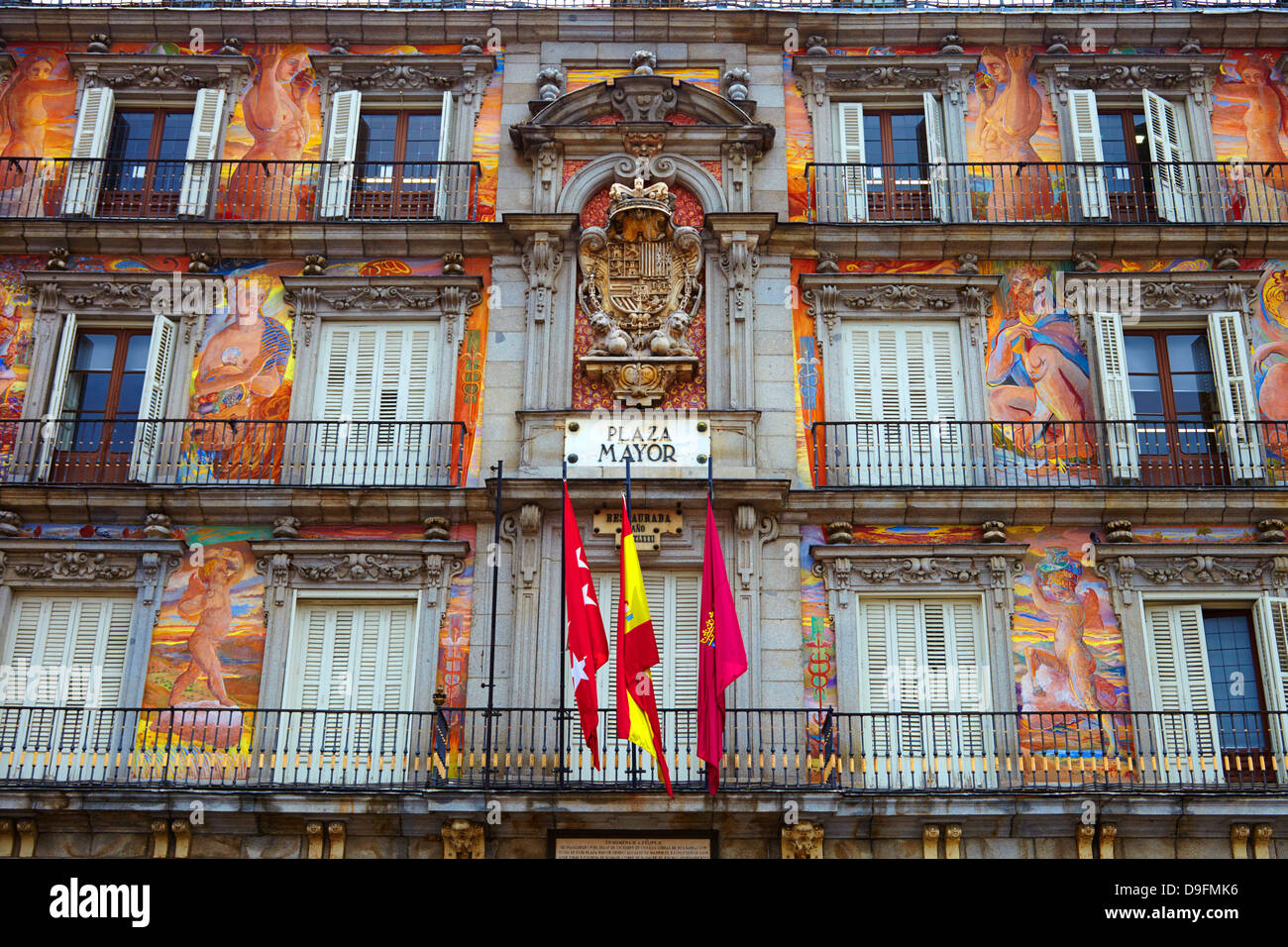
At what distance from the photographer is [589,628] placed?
53.5ft

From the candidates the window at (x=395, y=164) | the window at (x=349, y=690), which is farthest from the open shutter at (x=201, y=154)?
the window at (x=349, y=690)

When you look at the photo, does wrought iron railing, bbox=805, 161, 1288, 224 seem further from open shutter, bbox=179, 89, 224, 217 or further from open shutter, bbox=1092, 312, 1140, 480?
open shutter, bbox=179, 89, 224, 217

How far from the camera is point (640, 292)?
1948 cm

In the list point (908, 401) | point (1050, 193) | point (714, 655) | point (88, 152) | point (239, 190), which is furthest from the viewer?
point (88, 152)

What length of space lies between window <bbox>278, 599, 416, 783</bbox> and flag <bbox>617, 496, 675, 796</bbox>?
2.70 meters

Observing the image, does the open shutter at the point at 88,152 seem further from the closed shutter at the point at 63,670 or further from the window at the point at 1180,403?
the window at the point at 1180,403

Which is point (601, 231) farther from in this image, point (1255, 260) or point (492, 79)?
point (1255, 260)

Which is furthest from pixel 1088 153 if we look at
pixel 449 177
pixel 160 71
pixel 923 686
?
pixel 160 71

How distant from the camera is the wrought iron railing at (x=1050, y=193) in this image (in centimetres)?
2002

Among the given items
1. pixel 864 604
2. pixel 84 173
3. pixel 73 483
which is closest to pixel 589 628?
pixel 864 604

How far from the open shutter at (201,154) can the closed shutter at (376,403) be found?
8.55 ft

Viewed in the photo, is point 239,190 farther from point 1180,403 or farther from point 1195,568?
point 1195,568

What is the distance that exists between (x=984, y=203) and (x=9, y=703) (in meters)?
13.8

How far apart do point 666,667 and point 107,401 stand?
26.5 feet
